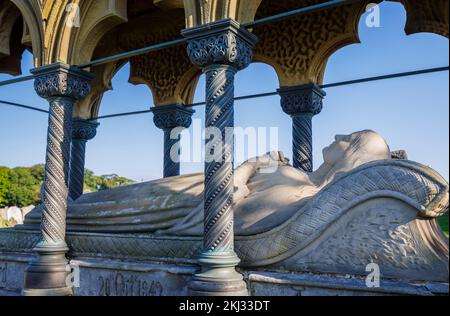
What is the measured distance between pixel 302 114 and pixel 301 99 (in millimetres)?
219

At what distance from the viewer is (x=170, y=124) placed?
718 cm

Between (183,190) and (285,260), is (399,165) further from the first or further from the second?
(183,190)

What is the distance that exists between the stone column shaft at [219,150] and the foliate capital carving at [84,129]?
438 cm

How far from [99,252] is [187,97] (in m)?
3.82

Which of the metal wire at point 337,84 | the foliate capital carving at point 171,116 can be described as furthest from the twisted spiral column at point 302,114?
the foliate capital carving at point 171,116

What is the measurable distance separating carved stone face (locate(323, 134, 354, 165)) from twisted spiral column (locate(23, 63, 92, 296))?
9.71 ft

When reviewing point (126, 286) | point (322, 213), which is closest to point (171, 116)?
point (126, 286)

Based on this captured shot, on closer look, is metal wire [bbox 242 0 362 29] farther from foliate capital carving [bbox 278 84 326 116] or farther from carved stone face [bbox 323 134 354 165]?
foliate capital carving [bbox 278 84 326 116]

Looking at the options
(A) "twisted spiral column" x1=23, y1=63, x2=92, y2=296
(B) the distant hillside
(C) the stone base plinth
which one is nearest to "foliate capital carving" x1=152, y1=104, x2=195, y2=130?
(A) "twisted spiral column" x1=23, y1=63, x2=92, y2=296

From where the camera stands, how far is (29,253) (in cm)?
480

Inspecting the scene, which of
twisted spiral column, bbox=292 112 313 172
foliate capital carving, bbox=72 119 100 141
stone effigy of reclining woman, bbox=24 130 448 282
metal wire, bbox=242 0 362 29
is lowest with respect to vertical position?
stone effigy of reclining woman, bbox=24 130 448 282

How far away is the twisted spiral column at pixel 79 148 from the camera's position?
6797 millimetres

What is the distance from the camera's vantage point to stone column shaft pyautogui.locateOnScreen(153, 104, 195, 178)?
23.4 ft
